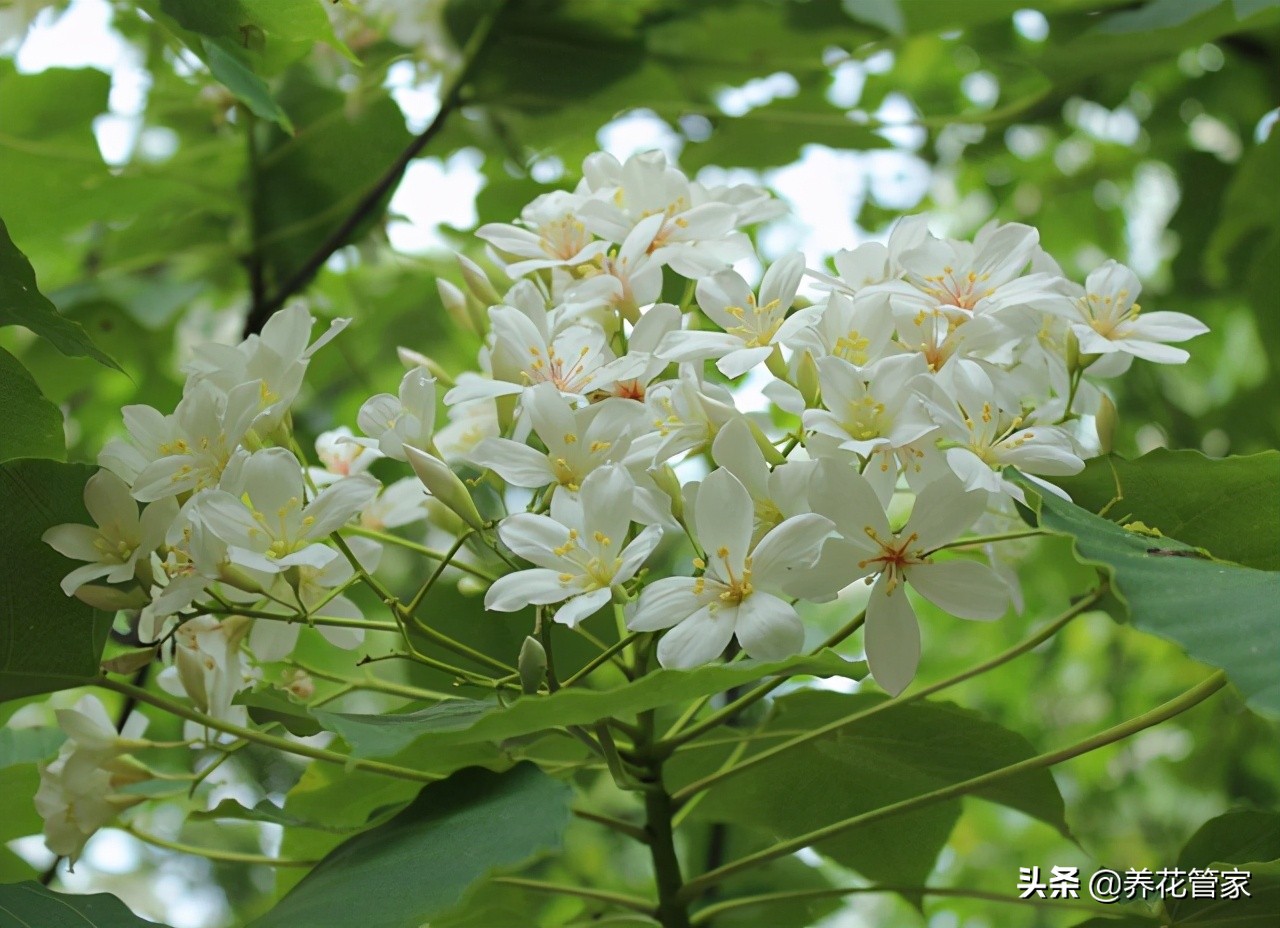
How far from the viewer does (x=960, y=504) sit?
2.03 feet

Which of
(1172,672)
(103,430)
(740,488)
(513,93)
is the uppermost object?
(740,488)

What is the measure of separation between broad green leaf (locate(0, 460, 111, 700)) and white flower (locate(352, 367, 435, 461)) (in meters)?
0.15

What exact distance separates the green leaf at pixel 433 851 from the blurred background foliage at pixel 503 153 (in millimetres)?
221

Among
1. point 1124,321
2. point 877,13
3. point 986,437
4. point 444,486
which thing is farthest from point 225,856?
point 877,13

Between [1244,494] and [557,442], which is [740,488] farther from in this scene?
[1244,494]

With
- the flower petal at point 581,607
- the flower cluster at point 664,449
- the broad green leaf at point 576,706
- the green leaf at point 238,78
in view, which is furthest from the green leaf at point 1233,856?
the green leaf at point 238,78

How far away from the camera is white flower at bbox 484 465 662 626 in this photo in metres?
0.62

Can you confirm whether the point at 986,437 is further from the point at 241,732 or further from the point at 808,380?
the point at 241,732

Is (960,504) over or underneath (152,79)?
over

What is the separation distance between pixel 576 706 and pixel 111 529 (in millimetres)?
287

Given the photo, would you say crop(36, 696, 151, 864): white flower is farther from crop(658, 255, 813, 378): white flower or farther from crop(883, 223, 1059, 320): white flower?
crop(883, 223, 1059, 320): white flower

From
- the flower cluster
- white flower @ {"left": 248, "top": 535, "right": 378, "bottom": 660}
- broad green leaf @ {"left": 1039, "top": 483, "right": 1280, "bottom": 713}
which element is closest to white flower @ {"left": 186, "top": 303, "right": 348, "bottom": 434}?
the flower cluster

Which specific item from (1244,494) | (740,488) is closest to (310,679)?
(740,488)

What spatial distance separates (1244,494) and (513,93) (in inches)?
32.2
